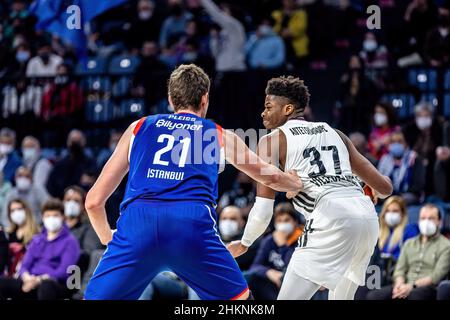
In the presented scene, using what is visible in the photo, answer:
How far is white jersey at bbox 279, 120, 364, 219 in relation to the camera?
633cm

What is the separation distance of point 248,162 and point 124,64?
8.30 m

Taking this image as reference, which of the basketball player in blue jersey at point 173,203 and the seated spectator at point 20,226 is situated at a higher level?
the basketball player in blue jersey at point 173,203

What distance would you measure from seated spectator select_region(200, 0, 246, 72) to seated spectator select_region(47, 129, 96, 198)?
2.13 metres

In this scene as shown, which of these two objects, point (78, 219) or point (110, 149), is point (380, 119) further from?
point (78, 219)

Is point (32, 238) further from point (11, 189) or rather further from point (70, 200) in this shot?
point (11, 189)

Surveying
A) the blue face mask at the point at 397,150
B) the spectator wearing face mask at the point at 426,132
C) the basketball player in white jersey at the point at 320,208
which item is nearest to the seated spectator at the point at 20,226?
the blue face mask at the point at 397,150

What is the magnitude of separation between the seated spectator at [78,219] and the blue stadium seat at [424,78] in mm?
4155

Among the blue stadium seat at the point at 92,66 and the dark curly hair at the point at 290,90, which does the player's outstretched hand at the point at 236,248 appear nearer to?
the dark curly hair at the point at 290,90

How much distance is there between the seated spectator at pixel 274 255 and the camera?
383 inches

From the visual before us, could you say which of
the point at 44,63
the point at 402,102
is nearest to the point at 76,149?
the point at 44,63

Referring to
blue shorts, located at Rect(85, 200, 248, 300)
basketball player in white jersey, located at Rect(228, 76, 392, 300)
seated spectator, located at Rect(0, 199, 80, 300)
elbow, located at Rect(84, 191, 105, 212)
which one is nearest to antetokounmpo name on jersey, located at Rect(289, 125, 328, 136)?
basketball player in white jersey, located at Rect(228, 76, 392, 300)

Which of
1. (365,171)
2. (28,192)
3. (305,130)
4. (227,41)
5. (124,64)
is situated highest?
(227,41)

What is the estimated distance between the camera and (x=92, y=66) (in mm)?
14016
